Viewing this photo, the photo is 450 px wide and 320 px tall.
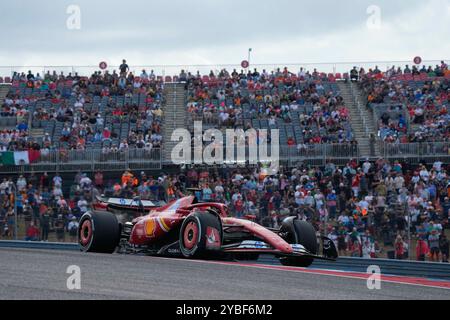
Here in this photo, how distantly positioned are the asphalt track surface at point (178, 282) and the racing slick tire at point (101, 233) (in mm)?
2494

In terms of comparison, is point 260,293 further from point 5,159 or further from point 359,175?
point 5,159

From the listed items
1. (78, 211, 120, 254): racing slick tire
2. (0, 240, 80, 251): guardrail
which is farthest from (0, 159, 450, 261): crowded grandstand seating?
(78, 211, 120, 254): racing slick tire

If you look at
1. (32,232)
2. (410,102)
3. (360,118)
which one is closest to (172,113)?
(360,118)

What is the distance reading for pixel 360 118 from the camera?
112ft

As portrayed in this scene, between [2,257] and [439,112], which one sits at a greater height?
[439,112]

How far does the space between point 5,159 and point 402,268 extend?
16333 millimetres

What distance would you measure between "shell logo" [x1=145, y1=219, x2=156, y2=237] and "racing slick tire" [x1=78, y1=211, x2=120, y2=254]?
63 cm

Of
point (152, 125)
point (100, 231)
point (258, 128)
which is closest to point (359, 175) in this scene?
point (258, 128)

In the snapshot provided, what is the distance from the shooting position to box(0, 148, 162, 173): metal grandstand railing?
97.8 ft

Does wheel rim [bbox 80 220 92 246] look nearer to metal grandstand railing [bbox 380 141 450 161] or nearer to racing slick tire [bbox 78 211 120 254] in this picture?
racing slick tire [bbox 78 211 120 254]

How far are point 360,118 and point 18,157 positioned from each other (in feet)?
39.4

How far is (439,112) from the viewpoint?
106 ft

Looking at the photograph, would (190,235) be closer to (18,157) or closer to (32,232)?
(32,232)

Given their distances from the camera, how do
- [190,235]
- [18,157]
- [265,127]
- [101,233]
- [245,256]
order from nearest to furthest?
[190,235]
[245,256]
[101,233]
[18,157]
[265,127]
